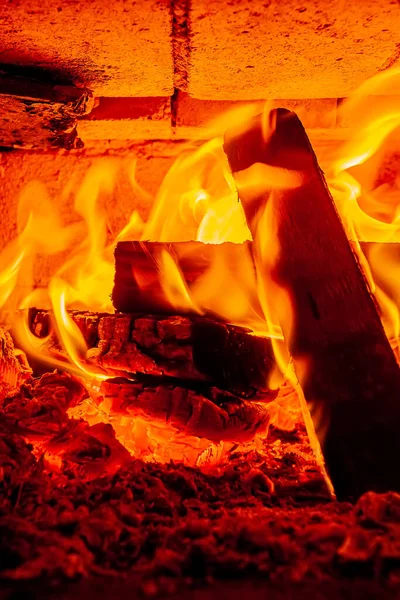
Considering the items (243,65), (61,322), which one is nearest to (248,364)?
(61,322)

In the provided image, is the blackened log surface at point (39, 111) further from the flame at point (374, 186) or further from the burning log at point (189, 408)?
the flame at point (374, 186)

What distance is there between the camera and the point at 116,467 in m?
1.58

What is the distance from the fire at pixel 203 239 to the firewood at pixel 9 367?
5 cm

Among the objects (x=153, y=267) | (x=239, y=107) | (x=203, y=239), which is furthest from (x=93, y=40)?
(x=203, y=239)

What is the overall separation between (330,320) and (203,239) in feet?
3.64

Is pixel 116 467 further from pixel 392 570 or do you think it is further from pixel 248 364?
pixel 392 570

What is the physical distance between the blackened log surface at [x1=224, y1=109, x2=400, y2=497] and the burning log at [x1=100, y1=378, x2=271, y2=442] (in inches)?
12.5

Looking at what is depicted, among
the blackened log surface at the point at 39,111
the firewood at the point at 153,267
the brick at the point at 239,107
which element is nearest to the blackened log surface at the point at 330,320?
the firewood at the point at 153,267

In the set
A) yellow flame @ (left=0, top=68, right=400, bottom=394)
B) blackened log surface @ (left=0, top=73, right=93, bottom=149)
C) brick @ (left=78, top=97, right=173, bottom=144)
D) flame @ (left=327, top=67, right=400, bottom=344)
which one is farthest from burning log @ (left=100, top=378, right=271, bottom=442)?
brick @ (left=78, top=97, right=173, bottom=144)

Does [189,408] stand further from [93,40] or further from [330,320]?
[93,40]

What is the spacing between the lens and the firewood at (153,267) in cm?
185

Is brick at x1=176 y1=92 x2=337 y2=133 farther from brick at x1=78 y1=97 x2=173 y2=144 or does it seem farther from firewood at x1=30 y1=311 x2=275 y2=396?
firewood at x1=30 y1=311 x2=275 y2=396

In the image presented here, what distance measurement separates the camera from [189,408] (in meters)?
1.64

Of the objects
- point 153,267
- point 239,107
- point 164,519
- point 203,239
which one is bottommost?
point 164,519
